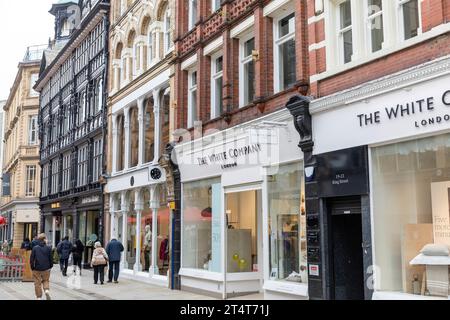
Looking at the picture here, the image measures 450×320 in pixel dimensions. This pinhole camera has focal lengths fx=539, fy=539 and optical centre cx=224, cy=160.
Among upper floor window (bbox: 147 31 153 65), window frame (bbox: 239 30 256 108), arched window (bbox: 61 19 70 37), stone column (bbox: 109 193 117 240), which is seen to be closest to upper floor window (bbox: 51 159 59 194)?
stone column (bbox: 109 193 117 240)

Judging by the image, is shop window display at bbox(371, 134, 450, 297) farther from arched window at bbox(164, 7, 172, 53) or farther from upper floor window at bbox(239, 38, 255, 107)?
arched window at bbox(164, 7, 172, 53)

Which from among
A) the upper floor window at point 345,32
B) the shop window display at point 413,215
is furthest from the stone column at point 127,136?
the shop window display at point 413,215

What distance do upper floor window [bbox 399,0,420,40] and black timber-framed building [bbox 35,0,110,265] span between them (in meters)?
17.9

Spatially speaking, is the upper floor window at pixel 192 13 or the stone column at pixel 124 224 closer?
the upper floor window at pixel 192 13

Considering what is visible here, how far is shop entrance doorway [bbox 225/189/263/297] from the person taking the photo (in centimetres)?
1503

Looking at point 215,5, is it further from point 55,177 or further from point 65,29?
point 65,29

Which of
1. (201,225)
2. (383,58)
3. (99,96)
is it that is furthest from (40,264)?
(99,96)

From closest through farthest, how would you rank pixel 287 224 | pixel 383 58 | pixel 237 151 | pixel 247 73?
pixel 383 58 < pixel 287 224 < pixel 237 151 < pixel 247 73

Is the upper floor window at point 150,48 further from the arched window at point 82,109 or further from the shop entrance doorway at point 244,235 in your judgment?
the arched window at point 82,109

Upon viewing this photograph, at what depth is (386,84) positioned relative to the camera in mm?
9594

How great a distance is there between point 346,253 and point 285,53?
5266mm

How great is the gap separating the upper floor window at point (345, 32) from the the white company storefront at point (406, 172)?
45.1 inches

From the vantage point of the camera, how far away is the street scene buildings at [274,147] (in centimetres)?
951

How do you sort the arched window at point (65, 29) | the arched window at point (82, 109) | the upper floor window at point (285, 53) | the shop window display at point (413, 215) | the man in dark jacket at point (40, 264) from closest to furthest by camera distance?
the shop window display at point (413, 215)
the upper floor window at point (285, 53)
the man in dark jacket at point (40, 264)
the arched window at point (82, 109)
the arched window at point (65, 29)
